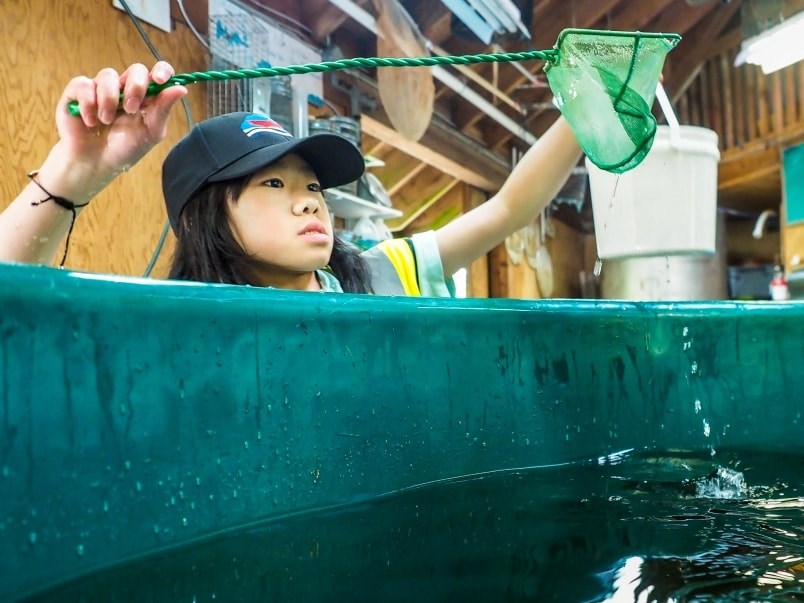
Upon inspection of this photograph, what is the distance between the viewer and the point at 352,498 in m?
0.96

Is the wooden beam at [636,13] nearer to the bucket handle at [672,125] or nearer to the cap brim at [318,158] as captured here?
the bucket handle at [672,125]

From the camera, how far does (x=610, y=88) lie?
1.16 metres

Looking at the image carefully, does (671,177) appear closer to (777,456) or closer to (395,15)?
(777,456)

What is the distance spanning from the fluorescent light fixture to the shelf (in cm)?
265

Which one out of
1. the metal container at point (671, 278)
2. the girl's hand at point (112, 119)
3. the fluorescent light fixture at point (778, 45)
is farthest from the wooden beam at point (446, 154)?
the girl's hand at point (112, 119)

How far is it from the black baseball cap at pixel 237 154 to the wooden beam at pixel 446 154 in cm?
286

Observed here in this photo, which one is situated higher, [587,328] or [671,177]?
[671,177]

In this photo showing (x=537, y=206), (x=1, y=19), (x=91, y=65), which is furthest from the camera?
(x=91, y=65)

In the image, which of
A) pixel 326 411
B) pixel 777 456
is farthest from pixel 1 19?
pixel 777 456

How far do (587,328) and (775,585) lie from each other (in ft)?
2.38

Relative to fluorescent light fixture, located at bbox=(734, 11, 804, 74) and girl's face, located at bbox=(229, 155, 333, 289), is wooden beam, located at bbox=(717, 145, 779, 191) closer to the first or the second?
fluorescent light fixture, located at bbox=(734, 11, 804, 74)

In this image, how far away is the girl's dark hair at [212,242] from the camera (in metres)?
1.24

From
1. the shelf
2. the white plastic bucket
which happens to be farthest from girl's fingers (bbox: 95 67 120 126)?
the shelf

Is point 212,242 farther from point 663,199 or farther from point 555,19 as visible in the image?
point 555,19
